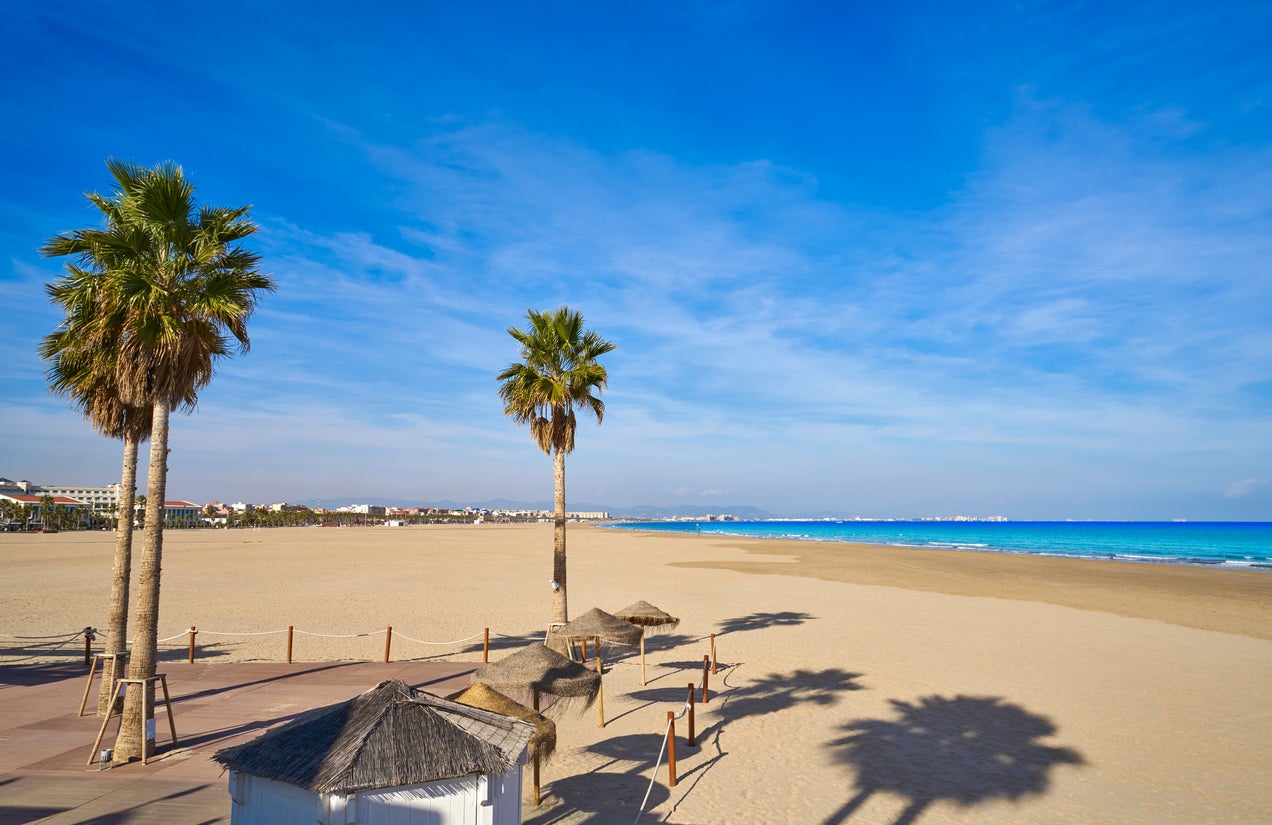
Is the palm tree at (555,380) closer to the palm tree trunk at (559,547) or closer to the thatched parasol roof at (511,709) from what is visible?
the palm tree trunk at (559,547)

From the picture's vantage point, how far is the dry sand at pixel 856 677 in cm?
1097

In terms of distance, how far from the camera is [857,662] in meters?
20.2

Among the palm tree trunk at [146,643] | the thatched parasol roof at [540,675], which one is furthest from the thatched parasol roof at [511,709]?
the palm tree trunk at [146,643]

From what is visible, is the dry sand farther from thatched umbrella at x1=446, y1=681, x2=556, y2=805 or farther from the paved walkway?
the paved walkway

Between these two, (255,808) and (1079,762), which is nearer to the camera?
(255,808)

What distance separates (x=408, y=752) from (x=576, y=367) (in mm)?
14841

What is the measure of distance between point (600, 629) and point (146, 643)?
7.97m

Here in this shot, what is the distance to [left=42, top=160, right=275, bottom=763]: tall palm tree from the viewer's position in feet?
36.3

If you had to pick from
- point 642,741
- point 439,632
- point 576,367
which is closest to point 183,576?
point 439,632

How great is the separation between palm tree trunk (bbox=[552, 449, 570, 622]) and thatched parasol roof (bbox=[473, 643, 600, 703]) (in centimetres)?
762

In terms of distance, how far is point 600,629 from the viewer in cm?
1459

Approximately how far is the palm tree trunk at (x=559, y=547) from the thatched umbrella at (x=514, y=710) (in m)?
9.22

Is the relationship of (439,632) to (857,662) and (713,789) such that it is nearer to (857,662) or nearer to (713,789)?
(857,662)

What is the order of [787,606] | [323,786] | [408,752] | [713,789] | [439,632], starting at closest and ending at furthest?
[323,786], [408,752], [713,789], [439,632], [787,606]
